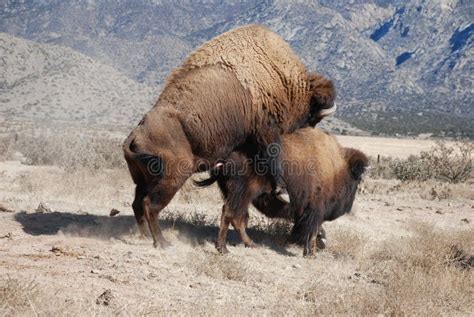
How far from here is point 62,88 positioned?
4950cm

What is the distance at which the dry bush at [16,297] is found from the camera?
468cm

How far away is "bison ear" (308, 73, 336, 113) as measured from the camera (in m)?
8.54

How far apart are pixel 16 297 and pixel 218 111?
11.8ft

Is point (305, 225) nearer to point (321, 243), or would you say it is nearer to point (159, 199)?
point (321, 243)

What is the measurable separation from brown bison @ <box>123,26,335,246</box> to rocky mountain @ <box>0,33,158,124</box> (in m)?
38.1

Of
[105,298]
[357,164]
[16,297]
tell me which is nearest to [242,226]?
[357,164]

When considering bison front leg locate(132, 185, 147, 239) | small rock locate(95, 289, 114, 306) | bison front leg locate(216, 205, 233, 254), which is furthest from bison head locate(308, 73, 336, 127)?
small rock locate(95, 289, 114, 306)

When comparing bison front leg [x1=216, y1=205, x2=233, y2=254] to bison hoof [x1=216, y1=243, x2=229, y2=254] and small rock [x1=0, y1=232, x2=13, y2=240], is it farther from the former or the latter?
small rock [x1=0, y1=232, x2=13, y2=240]

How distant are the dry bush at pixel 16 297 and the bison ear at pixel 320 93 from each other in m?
4.62

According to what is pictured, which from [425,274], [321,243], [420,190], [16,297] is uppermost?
[16,297]

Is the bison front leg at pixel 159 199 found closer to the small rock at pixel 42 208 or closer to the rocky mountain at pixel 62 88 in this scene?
the small rock at pixel 42 208

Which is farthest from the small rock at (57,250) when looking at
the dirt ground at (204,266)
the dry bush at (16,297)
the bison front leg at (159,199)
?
the dry bush at (16,297)

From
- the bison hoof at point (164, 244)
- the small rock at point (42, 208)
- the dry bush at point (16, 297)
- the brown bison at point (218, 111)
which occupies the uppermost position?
the brown bison at point (218, 111)

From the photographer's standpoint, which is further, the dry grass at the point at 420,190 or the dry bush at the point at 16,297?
the dry grass at the point at 420,190
